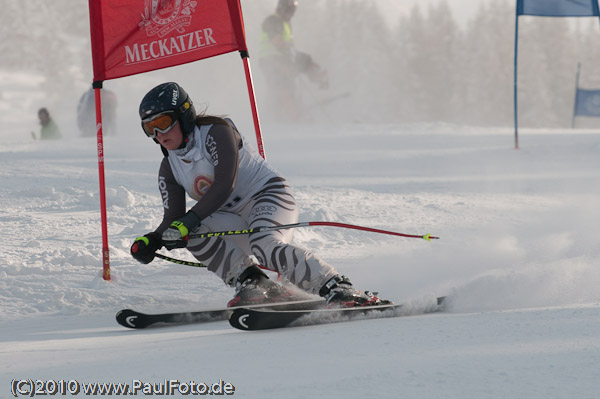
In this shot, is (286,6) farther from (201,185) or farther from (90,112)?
(201,185)

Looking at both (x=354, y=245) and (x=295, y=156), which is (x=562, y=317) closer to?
(x=354, y=245)

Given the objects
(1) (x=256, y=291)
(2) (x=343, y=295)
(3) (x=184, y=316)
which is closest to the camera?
(2) (x=343, y=295)

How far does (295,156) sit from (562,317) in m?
8.80

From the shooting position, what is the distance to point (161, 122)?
379cm

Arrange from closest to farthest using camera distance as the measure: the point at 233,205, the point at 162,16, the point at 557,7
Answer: the point at 233,205 → the point at 162,16 → the point at 557,7

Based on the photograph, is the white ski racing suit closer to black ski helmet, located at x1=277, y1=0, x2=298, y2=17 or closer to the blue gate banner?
the blue gate banner

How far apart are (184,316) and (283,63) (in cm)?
1442

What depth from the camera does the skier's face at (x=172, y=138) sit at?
3830mm

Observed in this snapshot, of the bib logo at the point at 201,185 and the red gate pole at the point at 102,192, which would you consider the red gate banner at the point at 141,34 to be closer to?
the red gate pole at the point at 102,192

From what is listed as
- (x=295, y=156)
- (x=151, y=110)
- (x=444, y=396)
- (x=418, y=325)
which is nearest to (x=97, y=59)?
(x=151, y=110)

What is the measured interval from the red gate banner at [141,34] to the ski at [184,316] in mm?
1887

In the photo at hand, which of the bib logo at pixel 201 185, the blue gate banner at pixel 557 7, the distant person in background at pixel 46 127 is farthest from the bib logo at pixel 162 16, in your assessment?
the distant person in background at pixel 46 127

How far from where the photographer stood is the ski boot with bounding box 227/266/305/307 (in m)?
3.88

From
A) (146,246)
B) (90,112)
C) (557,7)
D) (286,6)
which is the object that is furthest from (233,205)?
(90,112)
